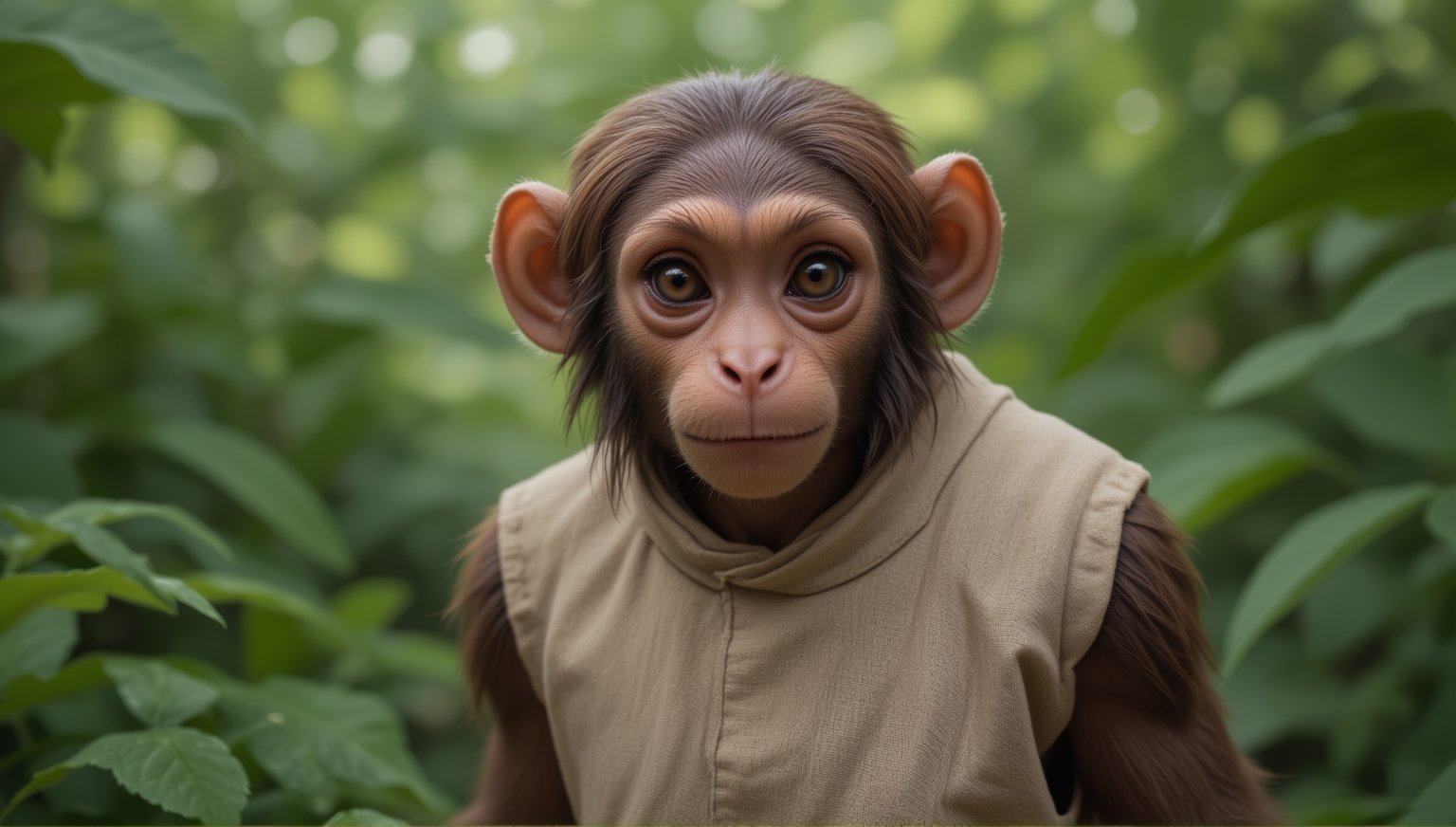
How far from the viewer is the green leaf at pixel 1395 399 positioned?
9.86 feet

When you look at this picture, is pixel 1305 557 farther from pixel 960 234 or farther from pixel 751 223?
pixel 751 223

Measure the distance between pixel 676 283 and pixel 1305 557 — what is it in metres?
1.20

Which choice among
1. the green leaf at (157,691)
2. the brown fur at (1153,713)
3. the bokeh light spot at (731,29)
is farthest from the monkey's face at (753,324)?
the bokeh light spot at (731,29)

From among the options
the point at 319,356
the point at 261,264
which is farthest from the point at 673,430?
the point at 261,264

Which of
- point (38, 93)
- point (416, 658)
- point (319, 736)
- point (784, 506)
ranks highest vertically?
point (38, 93)

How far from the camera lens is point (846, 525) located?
1.86m

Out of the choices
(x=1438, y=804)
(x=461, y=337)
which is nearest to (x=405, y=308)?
(x=461, y=337)

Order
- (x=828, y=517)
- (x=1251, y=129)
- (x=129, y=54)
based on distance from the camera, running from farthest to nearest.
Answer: (x=1251, y=129), (x=129, y=54), (x=828, y=517)

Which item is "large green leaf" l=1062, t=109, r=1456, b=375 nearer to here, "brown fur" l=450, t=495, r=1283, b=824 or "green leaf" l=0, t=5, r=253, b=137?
"brown fur" l=450, t=495, r=1283, b=824

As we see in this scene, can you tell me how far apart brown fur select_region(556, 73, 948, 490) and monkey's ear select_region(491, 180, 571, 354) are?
0.03 m

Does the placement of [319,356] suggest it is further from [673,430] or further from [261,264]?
[673,430]

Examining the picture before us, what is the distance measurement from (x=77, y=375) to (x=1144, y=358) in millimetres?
2999

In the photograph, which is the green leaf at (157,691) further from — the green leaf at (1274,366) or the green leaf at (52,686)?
the green leaf at (1274,366)

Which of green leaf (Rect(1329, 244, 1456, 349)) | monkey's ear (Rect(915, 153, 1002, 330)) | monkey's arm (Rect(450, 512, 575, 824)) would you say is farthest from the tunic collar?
green leaf (Rect(1329, 244, 1456, 349))
